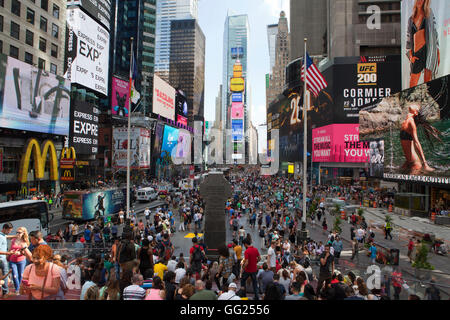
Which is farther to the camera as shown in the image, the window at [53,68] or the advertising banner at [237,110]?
the advertising banner at [237,110]

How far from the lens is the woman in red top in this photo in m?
7.27

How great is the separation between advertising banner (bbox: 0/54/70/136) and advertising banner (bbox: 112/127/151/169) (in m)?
18.0

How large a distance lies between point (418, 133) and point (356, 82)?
33.8m

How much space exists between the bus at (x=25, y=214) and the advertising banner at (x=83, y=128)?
25756 millimetres

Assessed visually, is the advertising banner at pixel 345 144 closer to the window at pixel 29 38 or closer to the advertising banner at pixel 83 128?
the advertising banner at pixel 83 128

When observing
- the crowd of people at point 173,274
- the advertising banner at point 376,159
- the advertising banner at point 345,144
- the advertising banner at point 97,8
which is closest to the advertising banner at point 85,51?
the advertising banner at point 97,8

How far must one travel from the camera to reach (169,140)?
77812 millimetres

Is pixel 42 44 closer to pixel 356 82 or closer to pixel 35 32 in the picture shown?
pixel 35 32

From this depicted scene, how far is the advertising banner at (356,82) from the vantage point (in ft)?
188

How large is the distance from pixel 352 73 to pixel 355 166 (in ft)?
60.6

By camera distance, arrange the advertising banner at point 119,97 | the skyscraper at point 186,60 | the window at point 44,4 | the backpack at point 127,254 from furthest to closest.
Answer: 1. the skyscraper at point 186,60
2. the advertising banner at point 119,97
3. the window at point 44,4
4. the backpack at point 127,254

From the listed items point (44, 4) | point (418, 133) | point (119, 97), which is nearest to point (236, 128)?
point (119, 97)

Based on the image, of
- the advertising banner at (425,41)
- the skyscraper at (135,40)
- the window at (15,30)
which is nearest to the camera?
the window at (15,30)

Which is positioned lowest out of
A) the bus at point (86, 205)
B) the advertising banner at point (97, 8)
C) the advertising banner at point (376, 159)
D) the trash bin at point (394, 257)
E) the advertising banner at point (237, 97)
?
the trash bin at point (394, 257)
